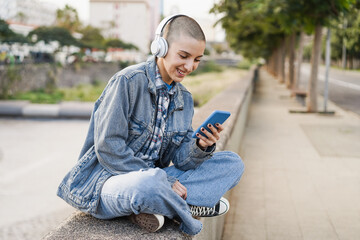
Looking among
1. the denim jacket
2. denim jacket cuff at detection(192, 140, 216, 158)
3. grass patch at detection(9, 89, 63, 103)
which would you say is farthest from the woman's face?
grass patch at detection(9, 89, 63, 103)

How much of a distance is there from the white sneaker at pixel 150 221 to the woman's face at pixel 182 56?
81 centimetres

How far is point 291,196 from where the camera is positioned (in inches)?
177

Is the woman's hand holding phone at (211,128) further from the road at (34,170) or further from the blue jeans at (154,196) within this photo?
the road at (34,170)

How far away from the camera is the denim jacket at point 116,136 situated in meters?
2.06

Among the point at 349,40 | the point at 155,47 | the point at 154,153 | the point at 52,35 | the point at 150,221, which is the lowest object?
the point at 150,221

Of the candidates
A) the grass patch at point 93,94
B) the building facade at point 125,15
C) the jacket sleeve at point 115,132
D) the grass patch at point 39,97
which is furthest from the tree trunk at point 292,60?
the building facade at point 125,15

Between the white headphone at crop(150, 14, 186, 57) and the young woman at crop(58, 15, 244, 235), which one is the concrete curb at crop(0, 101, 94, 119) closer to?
the young woman at crop(58, 15, 244, 235)

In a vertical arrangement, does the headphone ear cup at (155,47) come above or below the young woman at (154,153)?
above

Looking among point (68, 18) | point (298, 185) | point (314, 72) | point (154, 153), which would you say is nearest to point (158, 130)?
point (154, 153)

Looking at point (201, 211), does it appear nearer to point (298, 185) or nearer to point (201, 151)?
point (201, 151)

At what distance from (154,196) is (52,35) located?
31.3 meters

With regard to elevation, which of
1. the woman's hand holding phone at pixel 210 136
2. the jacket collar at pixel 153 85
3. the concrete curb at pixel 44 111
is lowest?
the concrete curb at pixel 44 111

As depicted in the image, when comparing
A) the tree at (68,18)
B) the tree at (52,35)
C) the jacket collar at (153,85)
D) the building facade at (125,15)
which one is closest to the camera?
the jacket collar at (153,85)

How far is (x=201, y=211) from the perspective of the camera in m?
2.36
